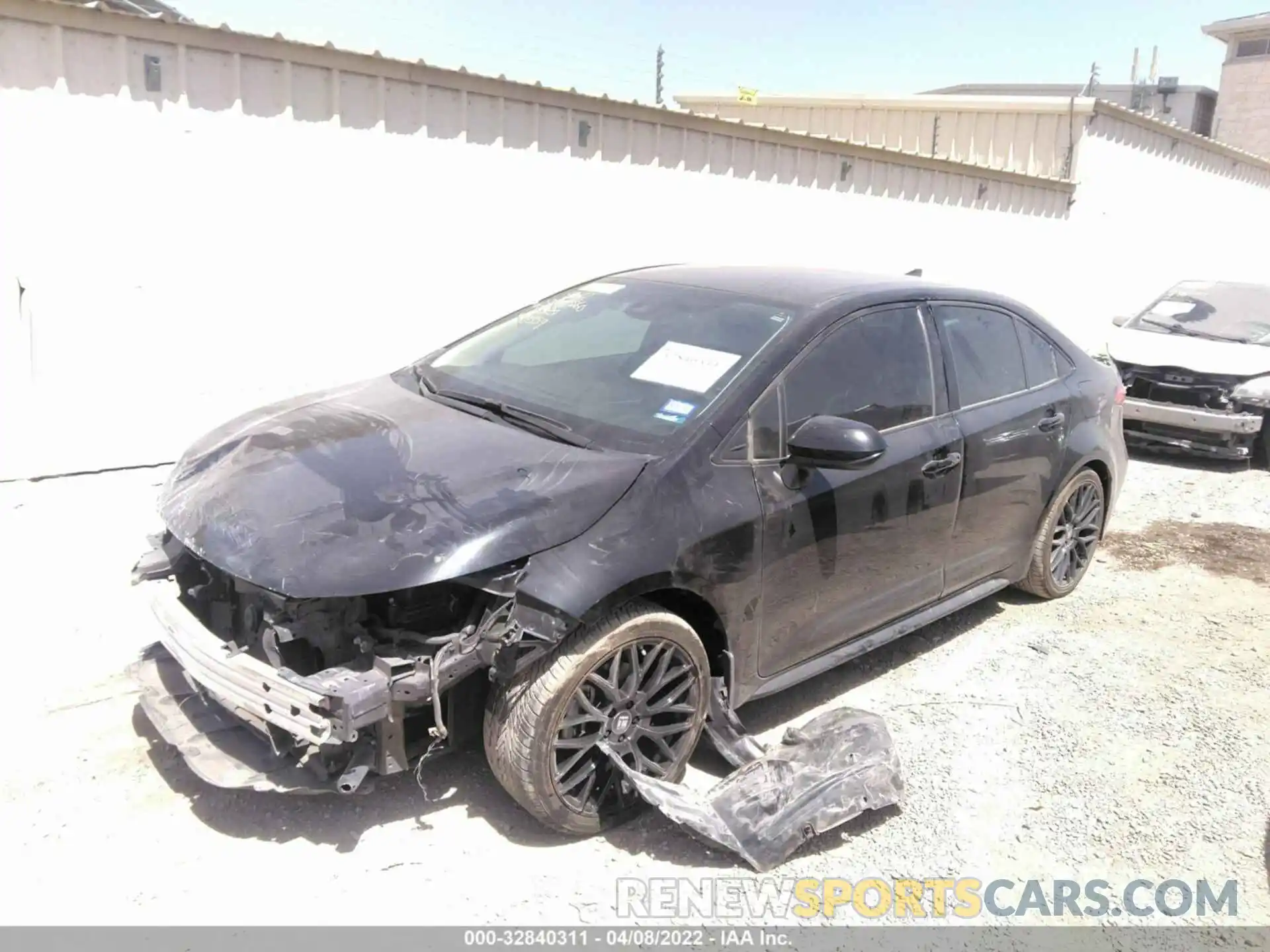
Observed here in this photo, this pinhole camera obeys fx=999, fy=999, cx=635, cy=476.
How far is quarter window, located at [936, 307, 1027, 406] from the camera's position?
14.4 feet

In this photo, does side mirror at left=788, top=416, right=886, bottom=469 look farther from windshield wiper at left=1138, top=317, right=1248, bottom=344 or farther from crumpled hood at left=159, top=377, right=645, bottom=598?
windshield wiper at left=1138, top=317, right=1248, bottom=344

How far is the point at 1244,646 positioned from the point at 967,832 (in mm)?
2494

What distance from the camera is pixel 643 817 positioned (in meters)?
3.33

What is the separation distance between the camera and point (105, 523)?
5414 mm

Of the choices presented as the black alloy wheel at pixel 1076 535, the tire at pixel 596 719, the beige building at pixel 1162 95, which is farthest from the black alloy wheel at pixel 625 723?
the beige building at pixel 1162 95

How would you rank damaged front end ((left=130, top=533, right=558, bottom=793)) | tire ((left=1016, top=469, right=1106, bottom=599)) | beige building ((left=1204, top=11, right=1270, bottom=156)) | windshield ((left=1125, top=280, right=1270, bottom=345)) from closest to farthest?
1. damaged front end ((left=130, top=533, right=558, bottom=793))
2. tire ((left=1016, top=469, right=1106, bottom=599))
3. windshield ((left=1125, top=280, right=1270, bottom=345))
4. beige building ((left=1204, top=11, right=1270, bottom=156))

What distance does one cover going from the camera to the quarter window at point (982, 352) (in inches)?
173

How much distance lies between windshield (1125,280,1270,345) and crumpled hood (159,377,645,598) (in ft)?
26.9

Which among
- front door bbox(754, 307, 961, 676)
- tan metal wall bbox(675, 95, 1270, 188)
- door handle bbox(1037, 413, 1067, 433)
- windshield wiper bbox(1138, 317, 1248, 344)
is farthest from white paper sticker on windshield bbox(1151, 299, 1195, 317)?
front door bbox(754, 307, 961, 676)

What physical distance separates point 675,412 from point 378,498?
42.1 inches

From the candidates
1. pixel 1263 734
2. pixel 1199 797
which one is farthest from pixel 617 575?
pixel 1263 734

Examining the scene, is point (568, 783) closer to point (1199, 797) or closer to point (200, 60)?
point (1199, 797)

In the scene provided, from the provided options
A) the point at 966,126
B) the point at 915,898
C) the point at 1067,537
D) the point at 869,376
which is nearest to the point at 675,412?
the point at 869,376

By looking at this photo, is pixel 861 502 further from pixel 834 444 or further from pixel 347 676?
pixel 347 676
